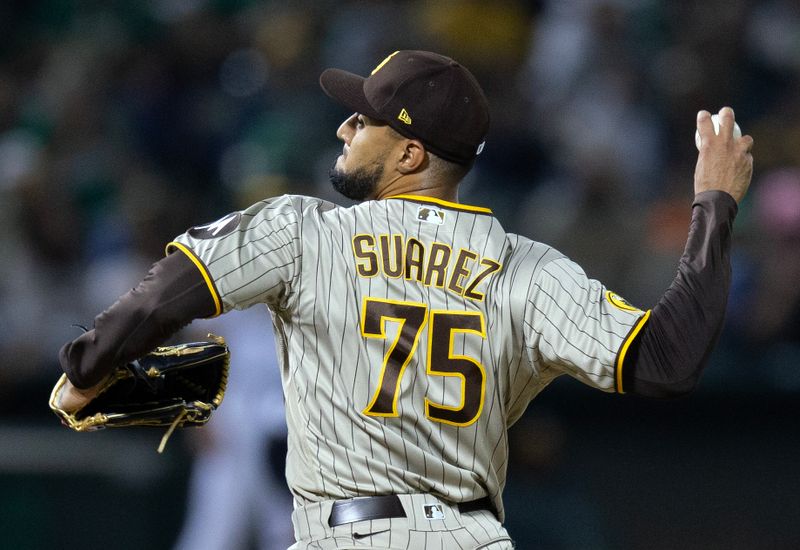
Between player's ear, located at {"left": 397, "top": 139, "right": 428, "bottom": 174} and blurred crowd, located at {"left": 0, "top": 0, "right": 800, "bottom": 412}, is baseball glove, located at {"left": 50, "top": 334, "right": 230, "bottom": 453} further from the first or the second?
blurred crowd, located at {"left": 0, "top": 0, "right": 800, "bottom": 412}

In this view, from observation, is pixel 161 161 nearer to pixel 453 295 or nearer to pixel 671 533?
pixel 671 533

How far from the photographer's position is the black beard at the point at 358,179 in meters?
3.02

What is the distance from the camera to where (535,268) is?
9.51ft

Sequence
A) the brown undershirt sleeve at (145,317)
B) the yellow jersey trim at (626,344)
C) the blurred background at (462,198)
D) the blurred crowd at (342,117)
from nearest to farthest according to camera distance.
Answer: the brown undershirt sleeve at (145,317) < the yellow jersey trim at (626,344) < the blurred background at (462,198) < the blurred crowd at (342,117)

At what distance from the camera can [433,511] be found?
9.29 feet

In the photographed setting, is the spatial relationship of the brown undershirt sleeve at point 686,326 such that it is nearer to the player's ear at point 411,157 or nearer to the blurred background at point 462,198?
the player's ear at point 411,157

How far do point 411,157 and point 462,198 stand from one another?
14.0ft

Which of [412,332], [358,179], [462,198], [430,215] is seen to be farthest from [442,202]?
[462,198]

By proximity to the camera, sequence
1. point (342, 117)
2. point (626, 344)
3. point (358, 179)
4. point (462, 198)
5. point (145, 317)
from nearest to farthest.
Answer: point (145, 317)
point (626, 344)
point (358, 179)
point (462, 198)
point (342, 117)

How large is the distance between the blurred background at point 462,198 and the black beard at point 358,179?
11.2ft

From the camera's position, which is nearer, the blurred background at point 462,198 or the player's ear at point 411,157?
the player's ear at point 411,157

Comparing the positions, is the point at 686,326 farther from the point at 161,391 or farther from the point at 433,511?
the point at 161,391

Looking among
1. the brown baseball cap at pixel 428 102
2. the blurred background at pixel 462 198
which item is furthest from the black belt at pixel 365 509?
the blurred background at pixel 462 198

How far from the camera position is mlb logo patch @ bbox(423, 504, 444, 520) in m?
2.82
